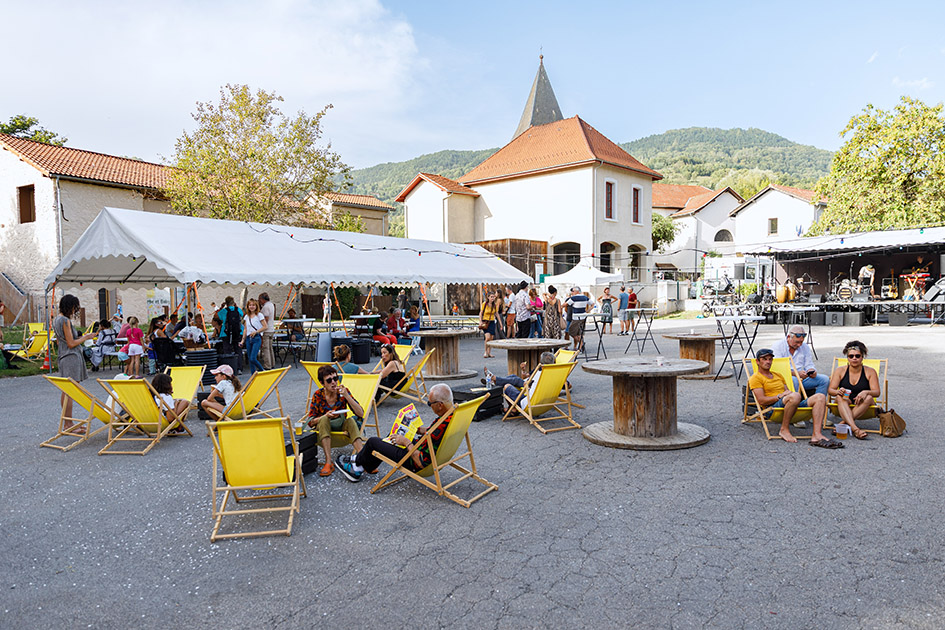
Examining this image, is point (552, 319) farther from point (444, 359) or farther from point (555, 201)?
point (555, 201)

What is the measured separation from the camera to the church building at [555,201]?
2830 cm

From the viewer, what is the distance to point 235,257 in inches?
463

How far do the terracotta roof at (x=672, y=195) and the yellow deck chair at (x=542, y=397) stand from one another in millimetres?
49607

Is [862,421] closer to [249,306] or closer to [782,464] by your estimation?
[782,464]

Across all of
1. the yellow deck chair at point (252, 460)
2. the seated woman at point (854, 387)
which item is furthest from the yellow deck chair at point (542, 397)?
the yellow deck chair at point (252, 460)

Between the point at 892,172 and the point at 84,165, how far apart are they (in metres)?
32.8

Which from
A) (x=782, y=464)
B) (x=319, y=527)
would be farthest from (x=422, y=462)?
(x=782, y=464)

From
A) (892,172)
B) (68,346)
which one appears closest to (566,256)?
(892,172)

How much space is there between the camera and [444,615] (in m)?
2.88

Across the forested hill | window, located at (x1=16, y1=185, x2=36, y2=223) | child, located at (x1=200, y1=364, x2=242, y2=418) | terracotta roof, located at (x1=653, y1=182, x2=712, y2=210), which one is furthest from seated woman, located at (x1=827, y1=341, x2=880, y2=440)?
the forested hill

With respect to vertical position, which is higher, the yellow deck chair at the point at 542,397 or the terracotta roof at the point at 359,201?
the terracotta roof at the point at 359,201

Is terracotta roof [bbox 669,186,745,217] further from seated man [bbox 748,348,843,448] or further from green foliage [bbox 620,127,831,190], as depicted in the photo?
seated man [bbox 748,348,843,448]

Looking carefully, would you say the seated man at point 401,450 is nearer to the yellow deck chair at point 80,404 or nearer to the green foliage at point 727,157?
the yellow deck chair at point 80,404

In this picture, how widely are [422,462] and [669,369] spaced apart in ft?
8.29
